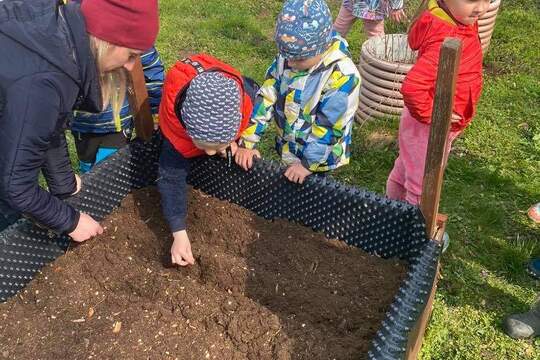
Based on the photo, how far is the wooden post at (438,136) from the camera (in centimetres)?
163

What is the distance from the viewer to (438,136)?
189cm

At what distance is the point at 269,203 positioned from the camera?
2713 mm

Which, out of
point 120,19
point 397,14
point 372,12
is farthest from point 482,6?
point 397,14

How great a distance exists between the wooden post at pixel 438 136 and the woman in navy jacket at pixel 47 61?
3.03 ft

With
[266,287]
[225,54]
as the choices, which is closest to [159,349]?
[266,287]

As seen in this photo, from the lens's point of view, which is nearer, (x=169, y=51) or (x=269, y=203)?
(x=269, y=203)

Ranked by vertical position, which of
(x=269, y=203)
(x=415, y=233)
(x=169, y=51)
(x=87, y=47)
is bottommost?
(x=169, y=51)

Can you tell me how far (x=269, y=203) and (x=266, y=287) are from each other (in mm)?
449

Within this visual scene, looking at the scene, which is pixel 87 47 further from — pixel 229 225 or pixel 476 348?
pixel 476 348

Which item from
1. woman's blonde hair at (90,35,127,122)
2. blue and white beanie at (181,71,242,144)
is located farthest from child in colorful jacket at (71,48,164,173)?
blue and white beanie at (181,71,242,144)

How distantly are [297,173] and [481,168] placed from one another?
1698mm

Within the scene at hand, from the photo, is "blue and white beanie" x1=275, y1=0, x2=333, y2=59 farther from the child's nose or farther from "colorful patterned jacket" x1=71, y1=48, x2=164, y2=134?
"colorful patterned jacket" x1=71, y1=48, x2=164, y2=134

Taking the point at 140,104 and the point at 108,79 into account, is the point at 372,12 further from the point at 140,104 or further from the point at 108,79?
the point at 108,79

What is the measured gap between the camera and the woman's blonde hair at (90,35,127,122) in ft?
5.82
